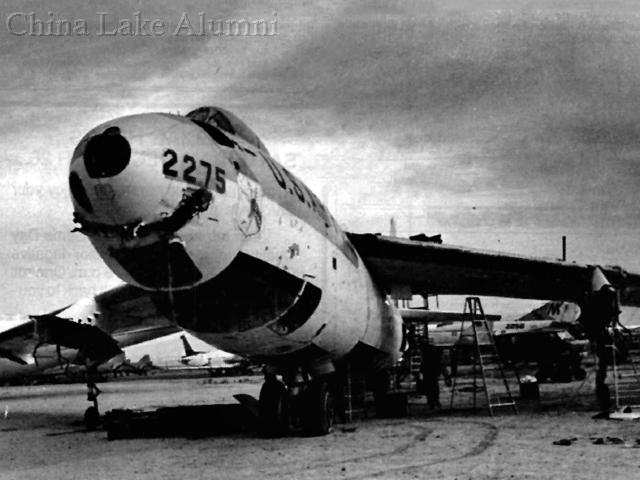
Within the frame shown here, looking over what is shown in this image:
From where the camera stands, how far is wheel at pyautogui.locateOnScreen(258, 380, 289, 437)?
1104 centimetres

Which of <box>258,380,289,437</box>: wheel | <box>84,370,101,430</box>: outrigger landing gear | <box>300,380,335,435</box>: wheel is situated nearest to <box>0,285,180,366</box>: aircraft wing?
<box>84,370,101,430</box>: outrigger landing gear

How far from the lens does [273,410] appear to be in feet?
36.8

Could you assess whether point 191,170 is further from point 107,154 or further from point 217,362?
point 217,362

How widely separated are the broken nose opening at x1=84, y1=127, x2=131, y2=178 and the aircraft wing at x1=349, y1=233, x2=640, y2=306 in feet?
21.3

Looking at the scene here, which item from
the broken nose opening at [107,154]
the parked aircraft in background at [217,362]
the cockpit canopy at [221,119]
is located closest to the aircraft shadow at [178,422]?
the cockpit canopy at [221,119]

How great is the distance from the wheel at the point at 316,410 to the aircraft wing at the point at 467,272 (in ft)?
9.51

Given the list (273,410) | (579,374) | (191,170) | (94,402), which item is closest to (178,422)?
(273,410)

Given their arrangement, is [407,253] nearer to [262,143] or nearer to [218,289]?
[262,143]

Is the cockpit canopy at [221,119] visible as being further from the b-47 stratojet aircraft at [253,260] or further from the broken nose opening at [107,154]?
the broken nose opening at [107,154]

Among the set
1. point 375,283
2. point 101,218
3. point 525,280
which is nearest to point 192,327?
point 101,218

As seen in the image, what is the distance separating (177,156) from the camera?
24.3 feet

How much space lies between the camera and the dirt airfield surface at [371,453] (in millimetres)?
7613

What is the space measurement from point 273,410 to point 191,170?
16.4ft

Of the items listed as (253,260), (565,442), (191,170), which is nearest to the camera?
Result: (191,170)
